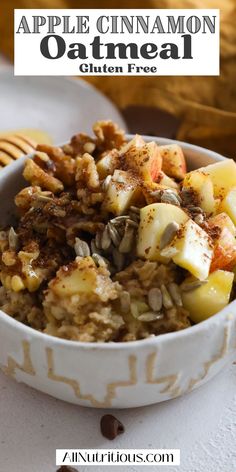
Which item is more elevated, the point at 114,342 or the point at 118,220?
the point at 118,220

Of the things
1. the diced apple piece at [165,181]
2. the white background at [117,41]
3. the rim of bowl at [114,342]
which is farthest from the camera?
the white background at [117,41]

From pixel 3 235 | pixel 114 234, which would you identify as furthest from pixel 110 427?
pixel 3 235

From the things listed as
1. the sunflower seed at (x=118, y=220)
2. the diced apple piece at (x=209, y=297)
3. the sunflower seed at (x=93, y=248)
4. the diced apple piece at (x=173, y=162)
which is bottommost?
Result: the diced apple piece at (x=209, y=297)

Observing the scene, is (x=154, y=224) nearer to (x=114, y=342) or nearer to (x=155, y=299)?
(x=155, y=299)

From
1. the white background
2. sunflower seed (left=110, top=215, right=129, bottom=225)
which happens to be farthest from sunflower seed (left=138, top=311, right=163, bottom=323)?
the white background

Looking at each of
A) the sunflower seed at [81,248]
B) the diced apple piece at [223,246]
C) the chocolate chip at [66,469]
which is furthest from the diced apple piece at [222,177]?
the chocolate chip at [66,469]

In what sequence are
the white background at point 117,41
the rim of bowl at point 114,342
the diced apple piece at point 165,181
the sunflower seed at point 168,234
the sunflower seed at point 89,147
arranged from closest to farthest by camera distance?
the rim of bowl at point 114,342 → the sunflower seed at point 168,234 → the diced apple piece at point 165,181 → the sunflower seed at point 89,147 → the white background at point 117,41

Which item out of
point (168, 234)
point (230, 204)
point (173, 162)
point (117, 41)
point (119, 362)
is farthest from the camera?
point (117, 41)

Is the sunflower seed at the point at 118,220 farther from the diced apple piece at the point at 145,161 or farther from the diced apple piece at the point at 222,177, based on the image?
the diced apple piece at the point at 222,177
